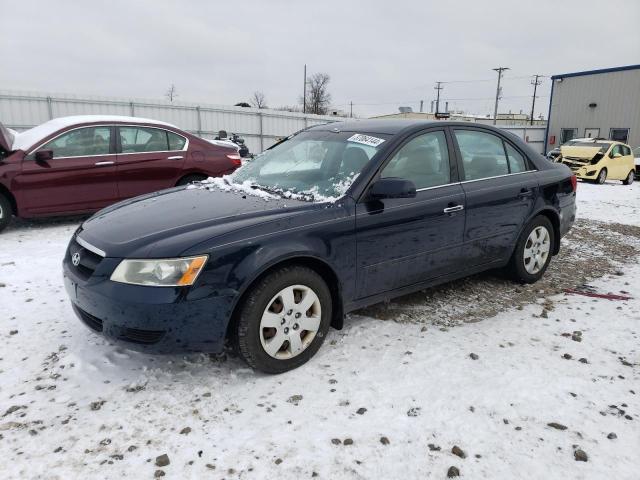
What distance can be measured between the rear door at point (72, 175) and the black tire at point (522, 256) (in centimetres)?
531

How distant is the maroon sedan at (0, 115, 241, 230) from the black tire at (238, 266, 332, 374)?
4.74 m

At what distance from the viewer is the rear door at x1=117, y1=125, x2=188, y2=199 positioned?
6.80 meters

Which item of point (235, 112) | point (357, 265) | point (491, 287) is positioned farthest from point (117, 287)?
point (235, 112)

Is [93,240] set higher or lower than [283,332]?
higher

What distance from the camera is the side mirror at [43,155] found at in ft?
20.1

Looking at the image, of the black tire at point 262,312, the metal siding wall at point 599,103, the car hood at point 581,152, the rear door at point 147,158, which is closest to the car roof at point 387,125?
the black tire at point 262,312

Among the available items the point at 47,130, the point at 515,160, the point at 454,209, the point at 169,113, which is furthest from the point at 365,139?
the point at 169,113

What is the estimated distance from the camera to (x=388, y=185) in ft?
10.3

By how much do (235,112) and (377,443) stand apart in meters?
20.6

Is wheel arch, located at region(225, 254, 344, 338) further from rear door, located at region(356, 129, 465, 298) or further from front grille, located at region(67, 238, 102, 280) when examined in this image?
front grille, located at region(67, 238, 102, 280)

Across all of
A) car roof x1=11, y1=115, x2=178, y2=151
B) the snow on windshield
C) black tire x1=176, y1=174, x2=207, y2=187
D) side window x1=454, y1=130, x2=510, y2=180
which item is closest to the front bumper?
the snow on windshield

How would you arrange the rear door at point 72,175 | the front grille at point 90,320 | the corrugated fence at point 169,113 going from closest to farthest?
→ the front grille at point 90,320, the rear door at point 72,175, the corrugated fence at point 169,113

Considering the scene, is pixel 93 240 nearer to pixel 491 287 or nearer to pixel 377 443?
pixel 377 443

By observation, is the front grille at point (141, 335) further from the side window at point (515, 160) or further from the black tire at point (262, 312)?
the side window at point (515, 160)
